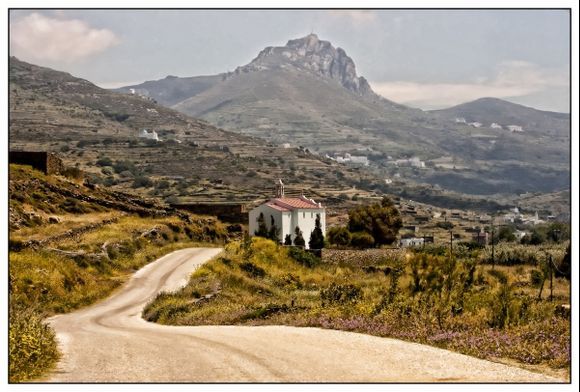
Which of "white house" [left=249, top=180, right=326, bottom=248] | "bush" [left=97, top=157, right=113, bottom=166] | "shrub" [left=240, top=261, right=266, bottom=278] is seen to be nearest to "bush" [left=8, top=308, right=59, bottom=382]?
"shrub" [left=240, top=261, right=266, bottom=278]

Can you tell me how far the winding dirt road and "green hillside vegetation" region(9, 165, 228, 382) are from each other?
0.85 meters

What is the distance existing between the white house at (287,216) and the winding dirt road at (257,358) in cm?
4260

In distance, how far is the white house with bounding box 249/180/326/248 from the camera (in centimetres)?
6500

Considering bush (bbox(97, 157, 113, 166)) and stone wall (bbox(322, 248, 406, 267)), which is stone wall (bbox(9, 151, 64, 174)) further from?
bush (bbox(97, 157, 113, 166))

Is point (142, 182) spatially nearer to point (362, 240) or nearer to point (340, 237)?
point (340, 237)

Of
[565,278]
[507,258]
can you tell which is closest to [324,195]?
[507,258]

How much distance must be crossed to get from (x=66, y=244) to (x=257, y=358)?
24.0 metres

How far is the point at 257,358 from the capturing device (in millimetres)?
15719

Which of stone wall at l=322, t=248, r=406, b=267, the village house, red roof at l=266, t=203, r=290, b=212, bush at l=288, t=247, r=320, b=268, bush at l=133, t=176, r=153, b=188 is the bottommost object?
the village house

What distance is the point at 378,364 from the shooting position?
Answer: 1551 cm

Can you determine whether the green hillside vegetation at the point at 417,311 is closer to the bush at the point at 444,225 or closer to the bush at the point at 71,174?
the bush at the point at 71,174

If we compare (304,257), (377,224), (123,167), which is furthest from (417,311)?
(123,167)

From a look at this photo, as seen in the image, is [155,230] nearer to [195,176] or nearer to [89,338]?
[89,338]

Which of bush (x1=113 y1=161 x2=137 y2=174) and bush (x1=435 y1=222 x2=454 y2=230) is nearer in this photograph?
bush (x1=435 y1=222 x2=454 y2=230)
